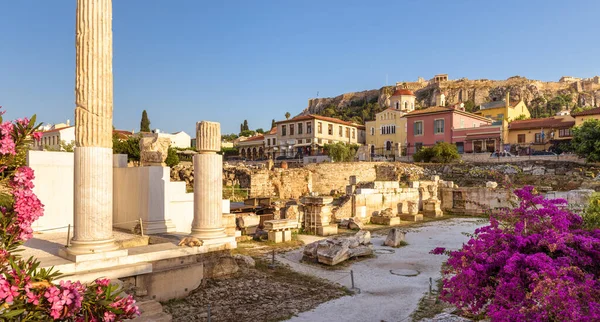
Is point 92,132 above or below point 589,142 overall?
below

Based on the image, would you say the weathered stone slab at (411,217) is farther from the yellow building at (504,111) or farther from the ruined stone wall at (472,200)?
the yellow building at (504,111)

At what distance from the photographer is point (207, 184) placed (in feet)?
28.5

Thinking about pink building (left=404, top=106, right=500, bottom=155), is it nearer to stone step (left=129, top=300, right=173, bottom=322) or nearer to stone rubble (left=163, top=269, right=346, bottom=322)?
stone rubble (left=163, top=269, right=346, bottom=322)

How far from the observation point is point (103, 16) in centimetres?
684

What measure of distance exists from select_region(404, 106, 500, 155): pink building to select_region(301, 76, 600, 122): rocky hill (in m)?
39.5

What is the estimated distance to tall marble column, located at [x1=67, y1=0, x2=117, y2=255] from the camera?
6449 mm

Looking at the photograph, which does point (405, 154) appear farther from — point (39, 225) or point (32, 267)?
point (32, 267)

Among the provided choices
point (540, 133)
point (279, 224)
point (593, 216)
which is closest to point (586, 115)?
point (540, 133)

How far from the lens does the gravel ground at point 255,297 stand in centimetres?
656

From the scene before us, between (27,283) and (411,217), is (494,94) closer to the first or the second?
(411,217)

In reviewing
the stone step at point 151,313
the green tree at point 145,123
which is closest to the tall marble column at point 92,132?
the stone step at point 151,313

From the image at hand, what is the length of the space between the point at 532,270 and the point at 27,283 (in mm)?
5191

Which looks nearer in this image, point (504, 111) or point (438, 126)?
point (438, 126)

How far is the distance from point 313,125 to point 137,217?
138 ft
